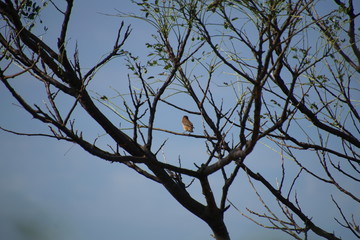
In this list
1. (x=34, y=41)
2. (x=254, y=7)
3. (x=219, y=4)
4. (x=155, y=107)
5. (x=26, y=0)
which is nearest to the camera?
(x=254, y=7)

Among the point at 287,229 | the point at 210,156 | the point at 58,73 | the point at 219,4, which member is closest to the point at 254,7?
the point at 219,4

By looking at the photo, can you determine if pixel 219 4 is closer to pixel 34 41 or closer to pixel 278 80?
pixel 278 80

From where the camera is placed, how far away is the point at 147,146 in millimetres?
2814

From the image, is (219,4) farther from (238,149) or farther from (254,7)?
(238,149)

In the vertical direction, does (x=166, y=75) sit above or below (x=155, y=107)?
above

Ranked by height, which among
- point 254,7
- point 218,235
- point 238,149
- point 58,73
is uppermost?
point 254,7

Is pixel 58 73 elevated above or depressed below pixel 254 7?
below

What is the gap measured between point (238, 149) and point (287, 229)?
1.01m

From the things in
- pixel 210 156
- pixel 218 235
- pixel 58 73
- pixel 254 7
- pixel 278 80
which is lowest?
pixel 218 235

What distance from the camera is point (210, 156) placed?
9.18 feet

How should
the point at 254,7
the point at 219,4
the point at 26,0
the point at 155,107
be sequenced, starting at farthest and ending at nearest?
the point at 155,107 < the point at 26,0 < the point at 219,4 < the point at 254,7

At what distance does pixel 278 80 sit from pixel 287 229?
1.26 m

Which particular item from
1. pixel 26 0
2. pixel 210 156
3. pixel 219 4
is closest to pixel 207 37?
pixel 219 4

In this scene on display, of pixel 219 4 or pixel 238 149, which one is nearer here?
pixel 238 149
